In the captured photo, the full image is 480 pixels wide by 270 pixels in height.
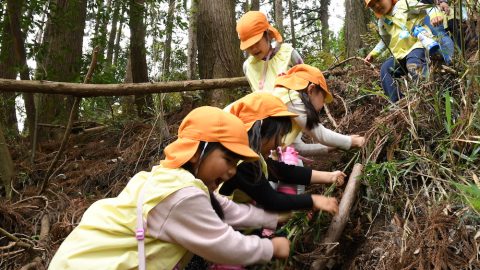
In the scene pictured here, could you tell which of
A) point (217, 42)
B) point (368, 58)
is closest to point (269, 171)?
point (368, 58)

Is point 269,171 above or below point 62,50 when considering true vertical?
below

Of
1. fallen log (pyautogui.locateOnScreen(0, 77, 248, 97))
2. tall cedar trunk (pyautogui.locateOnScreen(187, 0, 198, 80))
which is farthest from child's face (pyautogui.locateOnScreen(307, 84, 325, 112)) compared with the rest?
tall cedar trunk (pyautogui.locateOnScreen(187, 0, 198, 80))

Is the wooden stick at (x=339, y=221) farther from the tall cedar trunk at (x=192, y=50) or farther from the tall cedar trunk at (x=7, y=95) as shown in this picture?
the tall cedar trunk at (x=192, y=50)

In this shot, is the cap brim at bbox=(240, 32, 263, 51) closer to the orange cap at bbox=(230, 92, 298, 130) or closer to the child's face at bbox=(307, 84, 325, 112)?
the child's face at bbox=(307, 84, 325, 112)

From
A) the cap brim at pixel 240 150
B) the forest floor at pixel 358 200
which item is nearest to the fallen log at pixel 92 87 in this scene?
the forest floor at pixel 358 200

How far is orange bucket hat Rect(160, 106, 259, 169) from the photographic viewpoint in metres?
1.95

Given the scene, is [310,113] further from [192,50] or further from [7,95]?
[192,50]

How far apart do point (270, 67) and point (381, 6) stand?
1.02 meters

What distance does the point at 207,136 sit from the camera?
1.95 m

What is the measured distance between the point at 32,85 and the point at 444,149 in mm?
3053

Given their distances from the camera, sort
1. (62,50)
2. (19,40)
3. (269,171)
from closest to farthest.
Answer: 1. (269,171)
2. (19,40)
3. (62,50)

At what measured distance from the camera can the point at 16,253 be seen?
3.02m

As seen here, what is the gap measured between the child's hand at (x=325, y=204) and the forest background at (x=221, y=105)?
0.44ft

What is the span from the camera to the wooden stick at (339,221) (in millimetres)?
2178
